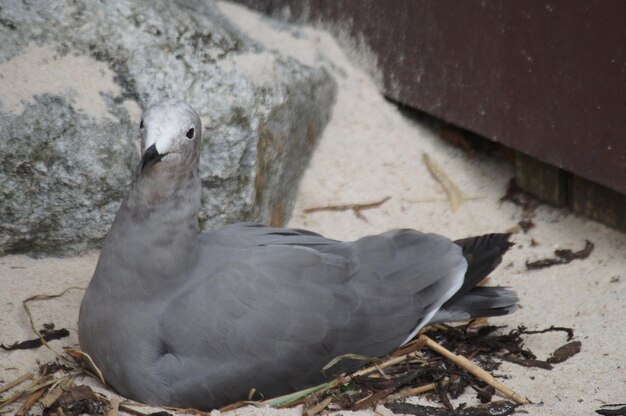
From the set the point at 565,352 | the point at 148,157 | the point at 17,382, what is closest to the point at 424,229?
the point at 565,352

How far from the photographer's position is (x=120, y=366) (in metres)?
3.09

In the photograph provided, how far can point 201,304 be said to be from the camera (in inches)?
123

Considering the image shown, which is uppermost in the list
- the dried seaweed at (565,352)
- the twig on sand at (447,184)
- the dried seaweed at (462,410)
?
the twig on sand at (447,184)

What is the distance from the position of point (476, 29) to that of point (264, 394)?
1992 millimetres

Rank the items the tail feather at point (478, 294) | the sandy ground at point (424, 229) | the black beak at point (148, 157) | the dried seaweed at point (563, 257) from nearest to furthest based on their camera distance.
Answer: the black beak at point (148, 157) → the sandy ground at point (424, 229) → the tail feather at point (478, 294) → the dried seaweed at point (563, 257)

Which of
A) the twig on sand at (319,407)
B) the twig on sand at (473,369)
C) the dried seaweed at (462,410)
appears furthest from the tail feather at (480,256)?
the twig on sand at (319,407)

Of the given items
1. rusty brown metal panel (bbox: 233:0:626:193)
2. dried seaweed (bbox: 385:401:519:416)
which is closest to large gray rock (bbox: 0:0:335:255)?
rusty brown metal panel (bbox: 233:0:626:193)

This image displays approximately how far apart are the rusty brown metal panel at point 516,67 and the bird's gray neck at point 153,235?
162cm

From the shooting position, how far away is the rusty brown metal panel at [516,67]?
150 inches

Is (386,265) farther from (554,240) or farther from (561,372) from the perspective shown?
(554,240)

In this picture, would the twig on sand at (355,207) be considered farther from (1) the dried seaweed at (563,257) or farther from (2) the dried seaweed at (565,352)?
(2) the dried seaweed at (565,352)

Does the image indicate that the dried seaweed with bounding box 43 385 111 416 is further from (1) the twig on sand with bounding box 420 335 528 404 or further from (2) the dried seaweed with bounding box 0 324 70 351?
(1) the twig on sand with bounding box 420 335 528 404

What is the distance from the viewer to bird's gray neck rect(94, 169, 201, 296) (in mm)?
3105

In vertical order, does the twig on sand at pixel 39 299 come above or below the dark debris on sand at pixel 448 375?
below
